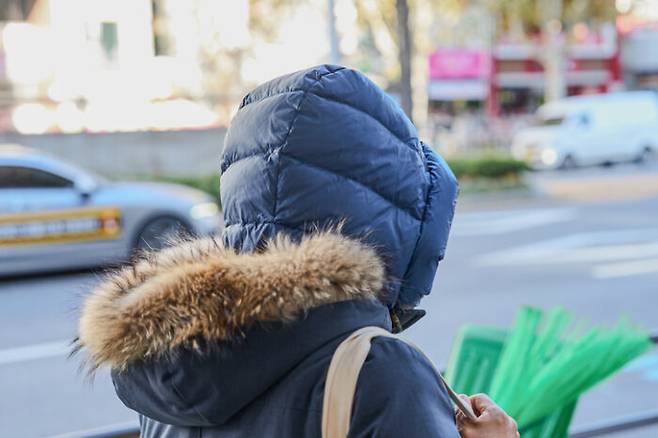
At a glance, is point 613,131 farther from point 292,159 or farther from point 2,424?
point 292,159

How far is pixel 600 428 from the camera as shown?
3016 millimetres

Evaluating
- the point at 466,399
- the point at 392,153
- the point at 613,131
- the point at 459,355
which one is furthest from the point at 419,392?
the point at 613,131

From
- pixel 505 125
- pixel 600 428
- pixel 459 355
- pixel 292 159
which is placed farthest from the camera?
pixel 505 125

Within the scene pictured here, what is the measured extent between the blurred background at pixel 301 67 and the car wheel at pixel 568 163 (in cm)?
5

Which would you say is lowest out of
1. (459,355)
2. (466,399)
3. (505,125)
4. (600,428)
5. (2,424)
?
(505,125)

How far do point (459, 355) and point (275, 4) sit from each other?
70.1 feet

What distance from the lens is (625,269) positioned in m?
10.2

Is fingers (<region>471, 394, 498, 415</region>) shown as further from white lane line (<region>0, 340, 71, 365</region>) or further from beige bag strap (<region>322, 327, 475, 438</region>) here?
white lane line (<region>0, 340, 71, 365</region>)

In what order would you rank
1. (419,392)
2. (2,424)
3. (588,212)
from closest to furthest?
(419,392) < (2,424) < (588,212)

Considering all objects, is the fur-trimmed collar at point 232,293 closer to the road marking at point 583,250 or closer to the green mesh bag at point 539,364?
the green mesh bag at point 539,364

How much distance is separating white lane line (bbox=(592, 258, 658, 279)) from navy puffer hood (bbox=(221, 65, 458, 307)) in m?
8.97

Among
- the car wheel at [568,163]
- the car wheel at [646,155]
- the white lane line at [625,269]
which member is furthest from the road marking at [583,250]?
the car wheel at [646,155]

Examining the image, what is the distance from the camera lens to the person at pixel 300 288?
3.71ft

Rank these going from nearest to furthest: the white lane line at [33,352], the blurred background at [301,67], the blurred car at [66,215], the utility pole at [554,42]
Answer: the white lane line at [33,352], the blurred background at [301,67], the blurred car at [66,215], the utility pole at [554,42]
